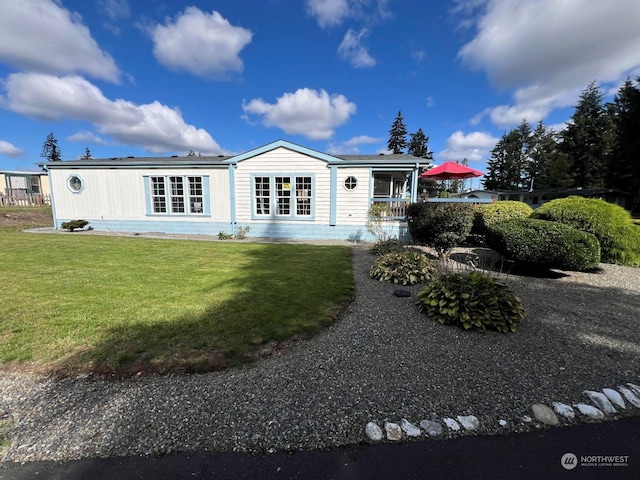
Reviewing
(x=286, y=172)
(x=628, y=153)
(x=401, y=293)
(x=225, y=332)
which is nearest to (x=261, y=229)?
(x=286, y=172)

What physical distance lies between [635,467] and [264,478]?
233cm

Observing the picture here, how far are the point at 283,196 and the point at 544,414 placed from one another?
35.1 ft

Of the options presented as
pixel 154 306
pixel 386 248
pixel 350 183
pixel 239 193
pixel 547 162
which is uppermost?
pixel 547 162

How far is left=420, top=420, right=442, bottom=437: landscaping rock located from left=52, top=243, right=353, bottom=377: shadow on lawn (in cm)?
164

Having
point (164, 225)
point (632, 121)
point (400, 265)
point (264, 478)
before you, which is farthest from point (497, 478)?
point (632, 121)

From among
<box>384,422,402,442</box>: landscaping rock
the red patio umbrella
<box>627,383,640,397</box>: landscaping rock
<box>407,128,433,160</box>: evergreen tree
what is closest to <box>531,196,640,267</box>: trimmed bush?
the red patio umbrella

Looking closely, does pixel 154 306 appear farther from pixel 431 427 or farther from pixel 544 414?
pixel 544 414

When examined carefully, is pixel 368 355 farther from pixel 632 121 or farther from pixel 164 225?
pixel 632 121

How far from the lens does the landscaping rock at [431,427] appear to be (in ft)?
6.90

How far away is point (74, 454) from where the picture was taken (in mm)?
1919

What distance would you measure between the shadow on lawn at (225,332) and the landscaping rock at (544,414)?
2307mm

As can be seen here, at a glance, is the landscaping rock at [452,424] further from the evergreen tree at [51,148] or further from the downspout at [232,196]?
the evergreen tree at [51,148]

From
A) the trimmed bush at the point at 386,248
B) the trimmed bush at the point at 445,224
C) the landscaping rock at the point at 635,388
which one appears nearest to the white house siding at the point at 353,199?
the trimmed bush at the point at 386,248

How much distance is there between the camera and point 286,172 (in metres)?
11.7
